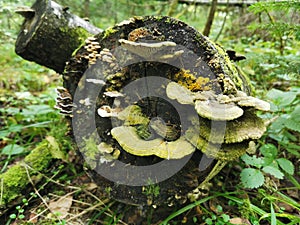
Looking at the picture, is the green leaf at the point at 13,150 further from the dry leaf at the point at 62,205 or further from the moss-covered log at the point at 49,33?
the moss-covered log at the point at 49,33

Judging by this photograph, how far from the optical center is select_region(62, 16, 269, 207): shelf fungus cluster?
1.40 metres

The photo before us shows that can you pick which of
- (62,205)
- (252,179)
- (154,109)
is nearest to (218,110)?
(154,109)

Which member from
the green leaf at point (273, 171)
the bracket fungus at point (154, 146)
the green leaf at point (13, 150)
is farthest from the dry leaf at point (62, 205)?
the green leaf at point (273, 171)

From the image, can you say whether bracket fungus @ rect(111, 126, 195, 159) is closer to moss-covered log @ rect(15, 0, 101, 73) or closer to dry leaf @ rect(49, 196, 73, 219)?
dry leaf @ rect(49, 196, 73, 219)

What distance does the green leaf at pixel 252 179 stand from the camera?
1789mm

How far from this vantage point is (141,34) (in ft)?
5.68

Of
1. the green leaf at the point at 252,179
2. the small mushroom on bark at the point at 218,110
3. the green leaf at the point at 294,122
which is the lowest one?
the green leaf at the point at 252,179

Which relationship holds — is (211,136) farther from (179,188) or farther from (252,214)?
(252,214)

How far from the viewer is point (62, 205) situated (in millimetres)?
2180

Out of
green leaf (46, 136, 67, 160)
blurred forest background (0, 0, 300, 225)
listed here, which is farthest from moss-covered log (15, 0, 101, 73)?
green leaf (46, 136, 67, 160)

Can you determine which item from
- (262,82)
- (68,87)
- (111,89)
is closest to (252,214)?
(111,89)

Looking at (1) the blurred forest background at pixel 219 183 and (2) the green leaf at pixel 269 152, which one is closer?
(1) the blurred forest background at pixel 219 183

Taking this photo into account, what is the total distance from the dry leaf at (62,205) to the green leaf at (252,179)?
1.41 meters

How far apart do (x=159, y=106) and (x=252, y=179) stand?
0.84 metres
